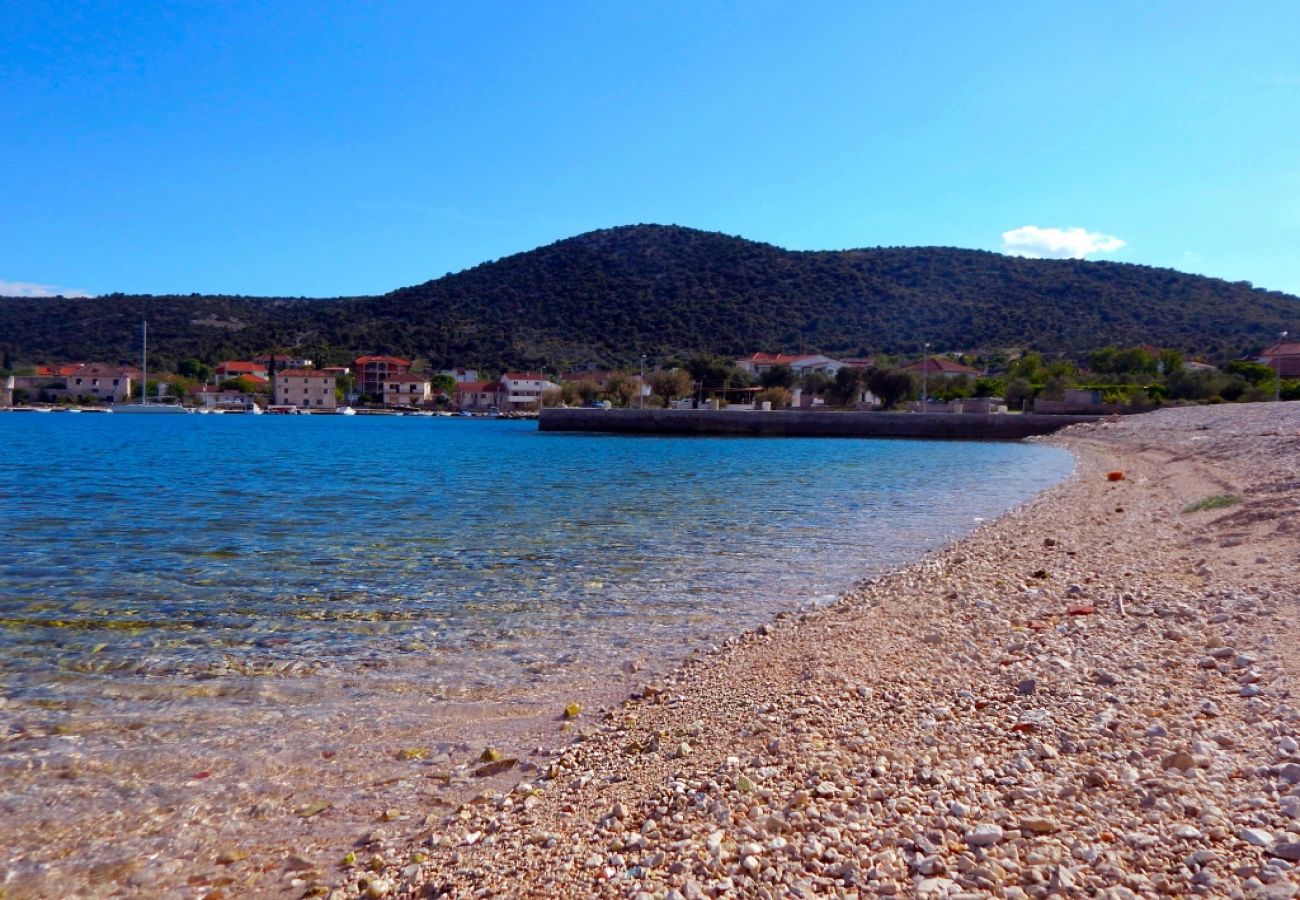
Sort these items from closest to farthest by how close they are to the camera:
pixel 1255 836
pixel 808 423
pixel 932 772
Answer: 1. pixel 1255 836
2. pixel 932 772
3. pixel 808 423

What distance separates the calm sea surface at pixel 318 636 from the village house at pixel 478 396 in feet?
297

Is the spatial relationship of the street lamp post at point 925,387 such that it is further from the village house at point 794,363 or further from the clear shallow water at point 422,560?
the clear shallow water at point 422,560

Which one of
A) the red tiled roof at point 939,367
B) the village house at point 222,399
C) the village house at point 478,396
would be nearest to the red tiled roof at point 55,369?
the village house at point 222,399

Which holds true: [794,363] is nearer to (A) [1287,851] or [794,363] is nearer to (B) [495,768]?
(B) [495,768]

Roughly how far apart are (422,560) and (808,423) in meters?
51.3

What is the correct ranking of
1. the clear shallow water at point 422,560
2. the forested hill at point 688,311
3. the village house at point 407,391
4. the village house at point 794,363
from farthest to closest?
the village house at point 407,391 < the forested hill at point 688,311 < the village house at point 794,363 < the clear shallow water at point 422,560

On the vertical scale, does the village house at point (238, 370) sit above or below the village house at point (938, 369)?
below

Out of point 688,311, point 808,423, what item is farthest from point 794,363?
point 808,423

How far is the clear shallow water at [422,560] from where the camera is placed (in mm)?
7230

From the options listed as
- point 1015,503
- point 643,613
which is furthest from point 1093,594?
point 1015,503

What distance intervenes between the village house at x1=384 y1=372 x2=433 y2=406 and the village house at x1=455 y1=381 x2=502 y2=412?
662cm

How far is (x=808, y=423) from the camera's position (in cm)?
6094

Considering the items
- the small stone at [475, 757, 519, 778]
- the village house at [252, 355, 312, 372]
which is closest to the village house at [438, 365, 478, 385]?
the village house at [252, 355, 312, 372]

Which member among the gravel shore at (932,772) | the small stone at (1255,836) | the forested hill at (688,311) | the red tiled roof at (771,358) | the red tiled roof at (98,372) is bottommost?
the gravel shore at (932,772)
